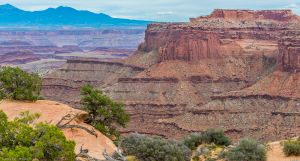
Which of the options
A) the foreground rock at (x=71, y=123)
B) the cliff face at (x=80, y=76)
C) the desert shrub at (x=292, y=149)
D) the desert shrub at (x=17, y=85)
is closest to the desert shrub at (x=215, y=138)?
the foreground rock at (x=71, y=123)

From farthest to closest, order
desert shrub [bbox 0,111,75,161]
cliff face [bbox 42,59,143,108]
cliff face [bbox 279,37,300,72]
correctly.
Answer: cliff face [bbox 42,59,143,108], cliff face [bbox 279,37,300,72], desert shrub [bbox 0,111,75,161]

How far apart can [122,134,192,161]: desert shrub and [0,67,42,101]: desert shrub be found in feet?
31.9

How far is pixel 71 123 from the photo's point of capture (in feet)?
120

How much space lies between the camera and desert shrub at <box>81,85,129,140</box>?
136 feet

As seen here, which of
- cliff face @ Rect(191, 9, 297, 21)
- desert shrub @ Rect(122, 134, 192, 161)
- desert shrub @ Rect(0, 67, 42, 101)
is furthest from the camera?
cliff face @ Rect(191, 9, 297, 21)

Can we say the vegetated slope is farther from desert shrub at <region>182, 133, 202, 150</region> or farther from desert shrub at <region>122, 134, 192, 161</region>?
desert shrub at <region>182, 133, 202, 150</region>

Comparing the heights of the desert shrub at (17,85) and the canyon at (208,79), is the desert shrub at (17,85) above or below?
above

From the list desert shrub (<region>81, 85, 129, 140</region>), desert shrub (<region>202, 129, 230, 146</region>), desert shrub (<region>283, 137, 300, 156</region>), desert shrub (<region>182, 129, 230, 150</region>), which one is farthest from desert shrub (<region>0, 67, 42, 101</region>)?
desert shrub (<region>283, 137, 300, 156</region>)

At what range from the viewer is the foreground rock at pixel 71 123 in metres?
34.2

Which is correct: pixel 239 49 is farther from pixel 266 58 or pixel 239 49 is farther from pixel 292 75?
pixel 292 75

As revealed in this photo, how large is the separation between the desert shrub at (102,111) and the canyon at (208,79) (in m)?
31.2

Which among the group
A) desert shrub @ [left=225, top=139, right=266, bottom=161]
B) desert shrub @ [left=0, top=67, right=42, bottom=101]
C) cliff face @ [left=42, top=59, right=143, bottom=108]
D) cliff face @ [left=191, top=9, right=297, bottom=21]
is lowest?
cliff face @ [left=42, top=59, right=143, bottom=108]

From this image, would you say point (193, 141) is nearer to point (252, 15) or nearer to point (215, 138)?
point (215, 138)

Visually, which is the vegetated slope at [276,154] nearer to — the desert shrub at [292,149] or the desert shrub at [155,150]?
the desert shrub at [292,149]
